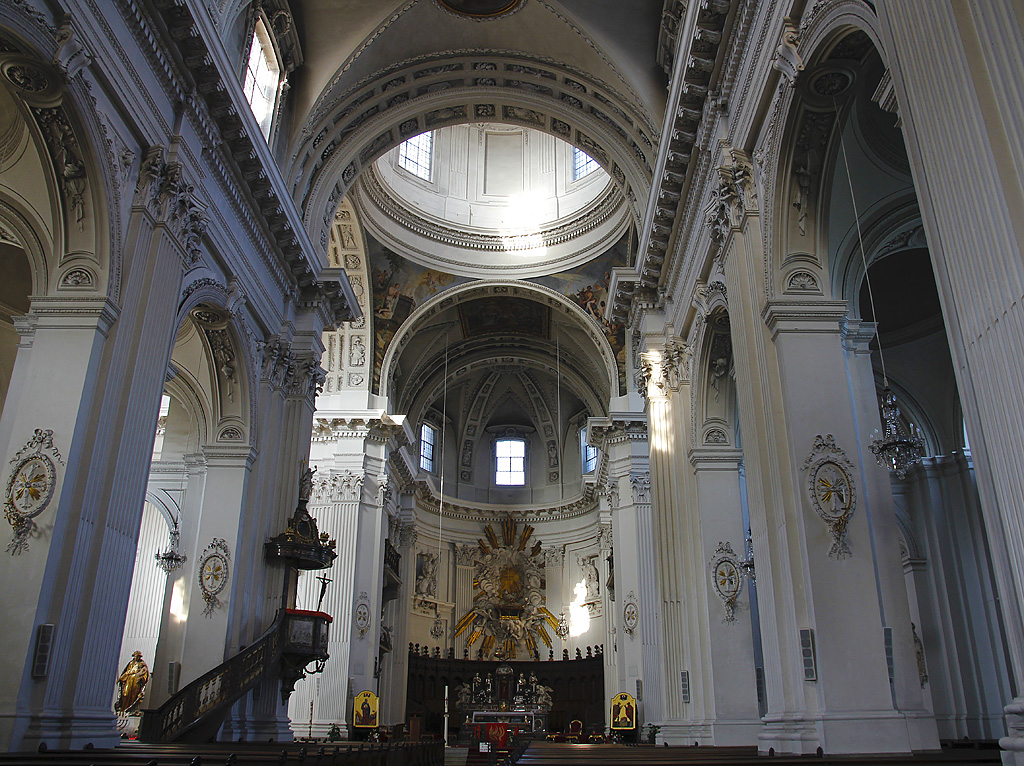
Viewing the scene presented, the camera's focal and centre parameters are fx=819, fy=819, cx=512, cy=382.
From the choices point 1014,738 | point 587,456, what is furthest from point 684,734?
point 587,456

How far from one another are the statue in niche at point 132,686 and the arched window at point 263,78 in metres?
11.4

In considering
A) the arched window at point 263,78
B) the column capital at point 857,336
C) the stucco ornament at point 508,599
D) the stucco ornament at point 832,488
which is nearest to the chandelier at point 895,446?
the stucco ornament at point 832,488

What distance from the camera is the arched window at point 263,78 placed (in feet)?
41.8

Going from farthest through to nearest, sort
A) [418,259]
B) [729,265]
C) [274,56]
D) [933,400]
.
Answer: [418,259] → [933,400] → [274,56] → [729,265]

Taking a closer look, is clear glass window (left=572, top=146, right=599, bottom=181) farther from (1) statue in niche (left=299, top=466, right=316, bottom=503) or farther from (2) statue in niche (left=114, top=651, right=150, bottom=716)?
(2) statue in niche (left=114, top=651, right=150, bottom=716)

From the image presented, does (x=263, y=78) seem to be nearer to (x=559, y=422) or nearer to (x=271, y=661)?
(x=271, y=661)

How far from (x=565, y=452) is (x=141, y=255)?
22.9 metres

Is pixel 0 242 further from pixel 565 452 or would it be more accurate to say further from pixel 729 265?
pixel 565 452

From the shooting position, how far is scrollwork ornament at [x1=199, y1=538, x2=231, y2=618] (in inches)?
458

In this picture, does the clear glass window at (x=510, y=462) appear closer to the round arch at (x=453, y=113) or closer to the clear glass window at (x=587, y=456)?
the clear glass window at (x=587, y=456)

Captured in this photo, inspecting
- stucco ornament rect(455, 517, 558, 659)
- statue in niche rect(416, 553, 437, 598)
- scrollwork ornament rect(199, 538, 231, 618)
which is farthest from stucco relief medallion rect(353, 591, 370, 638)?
stucco ornament rect(455, 517, 558, 659)

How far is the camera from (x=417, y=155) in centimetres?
2416

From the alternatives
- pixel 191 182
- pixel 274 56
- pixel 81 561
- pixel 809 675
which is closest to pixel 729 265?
pixel 809 675

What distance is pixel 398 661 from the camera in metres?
23.3
